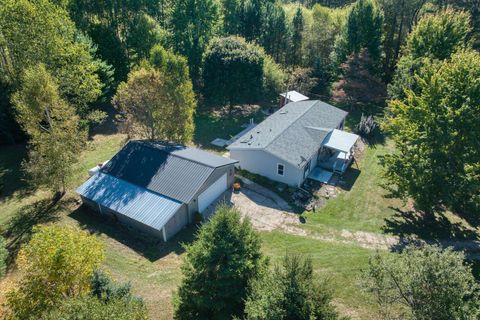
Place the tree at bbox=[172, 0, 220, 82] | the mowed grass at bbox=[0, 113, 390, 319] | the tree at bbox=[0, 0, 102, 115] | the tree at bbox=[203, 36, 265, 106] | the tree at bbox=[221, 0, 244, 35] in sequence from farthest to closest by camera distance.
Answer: the tree at bbox=[221, 0, 244, 35], the tree at bbox=[172, 0, 220, 82], the tree at bbox=[203, 36, 265, 106], the tree at bbox=[0, 0, 102, 115], the mowed grass at bbox=[0, 113, 390, 319]

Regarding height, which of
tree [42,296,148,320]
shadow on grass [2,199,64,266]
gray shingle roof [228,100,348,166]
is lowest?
shadow on grass [2,199,64,266]

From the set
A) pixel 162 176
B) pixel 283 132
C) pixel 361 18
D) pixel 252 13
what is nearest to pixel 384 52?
pixel 361 18

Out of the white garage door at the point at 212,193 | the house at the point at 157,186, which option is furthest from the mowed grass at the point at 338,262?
the house at the point at 157,186

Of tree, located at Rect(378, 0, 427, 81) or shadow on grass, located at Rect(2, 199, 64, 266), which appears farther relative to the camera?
tree, located at Rect(378, 0, 427, 81)

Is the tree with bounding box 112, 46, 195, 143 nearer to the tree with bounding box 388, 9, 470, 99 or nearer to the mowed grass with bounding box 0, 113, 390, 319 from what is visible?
the mowed grass with bounding box 0, 113, 390, 319

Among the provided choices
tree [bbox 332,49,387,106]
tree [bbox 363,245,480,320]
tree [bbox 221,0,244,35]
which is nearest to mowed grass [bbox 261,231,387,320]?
tree [bbox 363,245,480,320]

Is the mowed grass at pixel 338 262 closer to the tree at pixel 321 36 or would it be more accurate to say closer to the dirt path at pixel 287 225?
the dirt path at pixel 287 225

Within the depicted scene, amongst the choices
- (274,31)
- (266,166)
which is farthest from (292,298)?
(274,31)

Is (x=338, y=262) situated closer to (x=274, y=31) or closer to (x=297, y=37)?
(x=274, y=31)
